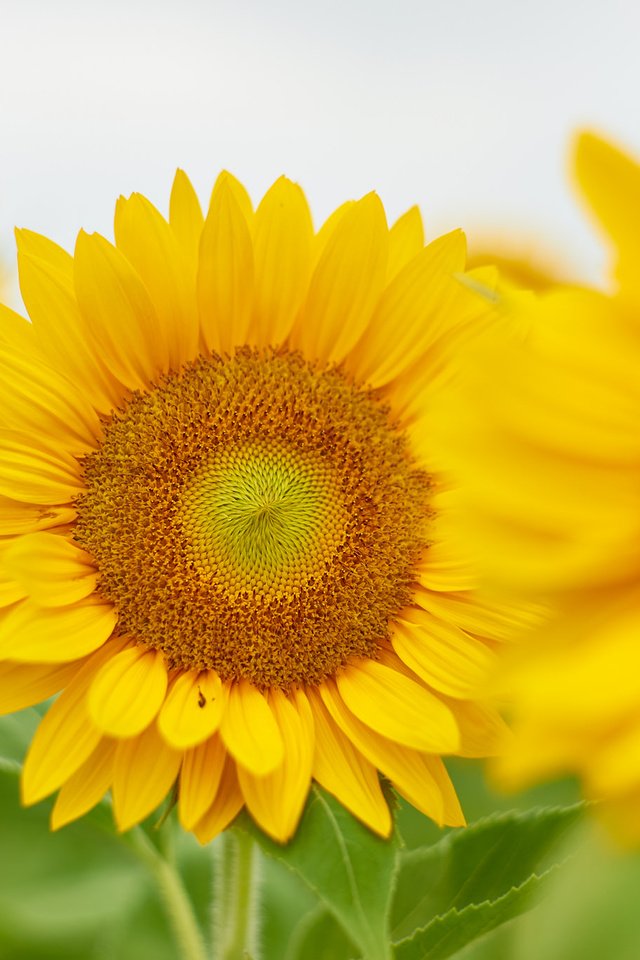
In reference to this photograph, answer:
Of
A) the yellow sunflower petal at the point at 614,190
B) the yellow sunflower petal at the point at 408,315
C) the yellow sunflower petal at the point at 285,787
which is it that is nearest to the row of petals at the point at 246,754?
the yellow sunflower petal at the point at 285,787

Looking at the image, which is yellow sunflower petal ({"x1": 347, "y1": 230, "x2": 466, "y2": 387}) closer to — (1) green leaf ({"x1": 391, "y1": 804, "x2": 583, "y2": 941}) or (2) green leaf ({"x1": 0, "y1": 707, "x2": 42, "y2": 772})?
(1) green leaf ({"x1": 391, "y1": 804, "x2": 583, "y2": 941})

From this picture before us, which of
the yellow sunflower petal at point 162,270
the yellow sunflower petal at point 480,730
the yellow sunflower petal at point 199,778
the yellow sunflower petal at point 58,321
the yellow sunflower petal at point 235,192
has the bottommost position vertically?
the yellow sunflower petal at point 199,778

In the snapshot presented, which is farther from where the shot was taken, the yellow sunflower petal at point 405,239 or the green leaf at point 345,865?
the yellow sunflower petal at point 405,239

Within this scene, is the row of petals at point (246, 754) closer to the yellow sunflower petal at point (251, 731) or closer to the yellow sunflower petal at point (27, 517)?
the yellow sunflower petal at point (251, 731)

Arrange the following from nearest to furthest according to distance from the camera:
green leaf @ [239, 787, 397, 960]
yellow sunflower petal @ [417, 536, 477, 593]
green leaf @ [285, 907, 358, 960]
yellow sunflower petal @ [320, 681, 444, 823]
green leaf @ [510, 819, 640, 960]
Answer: green leaf @ [510, 819, 640, 960]
green leaf @ [239, 787, 397, 960]
yellow sunflower petal @ [320, 681, 444, 823]
yellow sunflower petal @ [417, 536, 477, 593]
green leaf @ [285, 907, 358, 960]

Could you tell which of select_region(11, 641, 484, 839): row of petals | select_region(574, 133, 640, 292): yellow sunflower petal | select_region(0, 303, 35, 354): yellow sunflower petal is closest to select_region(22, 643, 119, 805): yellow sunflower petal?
select_region(11, 641, 484, 839): row of petals

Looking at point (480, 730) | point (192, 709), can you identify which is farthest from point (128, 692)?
point (480, 730)

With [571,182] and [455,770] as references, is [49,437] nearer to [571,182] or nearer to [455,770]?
[571,182]
